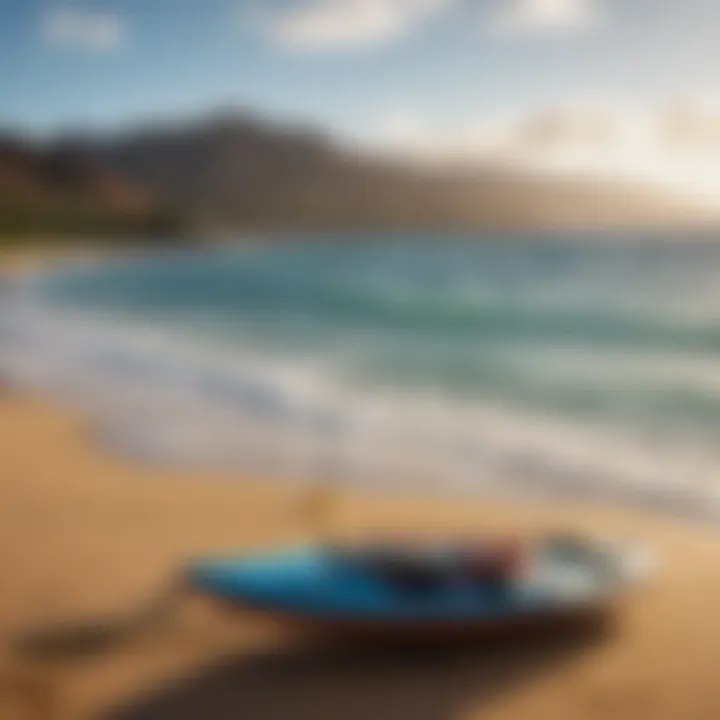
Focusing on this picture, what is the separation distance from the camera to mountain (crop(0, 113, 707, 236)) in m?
5.33

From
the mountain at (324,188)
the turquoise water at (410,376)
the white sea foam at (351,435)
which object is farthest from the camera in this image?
the mountain at (324,188)

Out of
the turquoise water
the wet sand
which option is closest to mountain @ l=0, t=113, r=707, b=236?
the turquoise water

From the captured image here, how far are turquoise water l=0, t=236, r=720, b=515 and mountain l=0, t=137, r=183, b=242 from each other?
2.28 ft

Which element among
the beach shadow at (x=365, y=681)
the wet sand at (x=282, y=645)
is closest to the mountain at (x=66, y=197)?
the wet sand at (x=282, y=645)

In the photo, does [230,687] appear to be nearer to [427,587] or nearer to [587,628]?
[427,587]

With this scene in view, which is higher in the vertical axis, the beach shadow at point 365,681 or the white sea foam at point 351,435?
the white sea foam at point 351,435

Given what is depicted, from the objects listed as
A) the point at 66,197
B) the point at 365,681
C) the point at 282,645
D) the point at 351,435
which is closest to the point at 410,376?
the point at 351,435

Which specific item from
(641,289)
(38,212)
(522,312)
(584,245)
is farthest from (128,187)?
(584,245)

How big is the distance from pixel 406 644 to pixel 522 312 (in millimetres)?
7030

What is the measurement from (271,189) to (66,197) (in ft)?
5.97

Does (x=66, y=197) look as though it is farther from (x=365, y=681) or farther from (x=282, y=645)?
(x=365, y=681)

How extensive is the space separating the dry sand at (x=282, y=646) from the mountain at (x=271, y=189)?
1.86 metres

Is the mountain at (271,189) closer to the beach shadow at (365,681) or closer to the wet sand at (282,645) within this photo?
the wet sand at (282,645)

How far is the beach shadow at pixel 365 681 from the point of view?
207 centimetres
